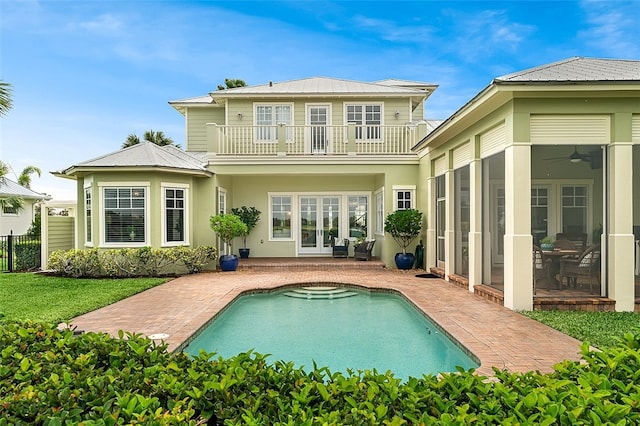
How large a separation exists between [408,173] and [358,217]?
3.11m

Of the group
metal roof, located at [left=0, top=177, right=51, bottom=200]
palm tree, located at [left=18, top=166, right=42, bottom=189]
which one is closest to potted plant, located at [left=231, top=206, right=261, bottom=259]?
metal roof, located at [left=0, top=177, right=51, bottom=200]

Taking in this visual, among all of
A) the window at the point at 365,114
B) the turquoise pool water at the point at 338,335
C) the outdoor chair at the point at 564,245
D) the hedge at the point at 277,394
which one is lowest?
the turquoise pool water at the point at 338,335

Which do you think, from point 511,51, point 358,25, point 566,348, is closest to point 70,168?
point 358,25

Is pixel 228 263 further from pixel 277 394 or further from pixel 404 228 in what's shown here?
pixel 277 394

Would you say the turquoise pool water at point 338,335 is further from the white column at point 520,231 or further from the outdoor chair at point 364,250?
the outdoor chair at point 364,250

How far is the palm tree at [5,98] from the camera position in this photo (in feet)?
26.2

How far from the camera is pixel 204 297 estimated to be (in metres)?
8.95

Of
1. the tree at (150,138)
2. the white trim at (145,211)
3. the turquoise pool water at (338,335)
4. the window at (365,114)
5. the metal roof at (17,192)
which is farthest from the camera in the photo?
the tree at (150,138)

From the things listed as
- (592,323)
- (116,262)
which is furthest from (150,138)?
(592,323)

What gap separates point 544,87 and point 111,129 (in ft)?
78.2

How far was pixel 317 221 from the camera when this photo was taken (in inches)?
640

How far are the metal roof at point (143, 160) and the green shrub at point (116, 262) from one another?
2550 millimetres

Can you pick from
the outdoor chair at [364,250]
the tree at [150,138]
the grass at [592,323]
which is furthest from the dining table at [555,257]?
the tree at [150,138]

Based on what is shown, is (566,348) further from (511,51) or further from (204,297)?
(511,51)
